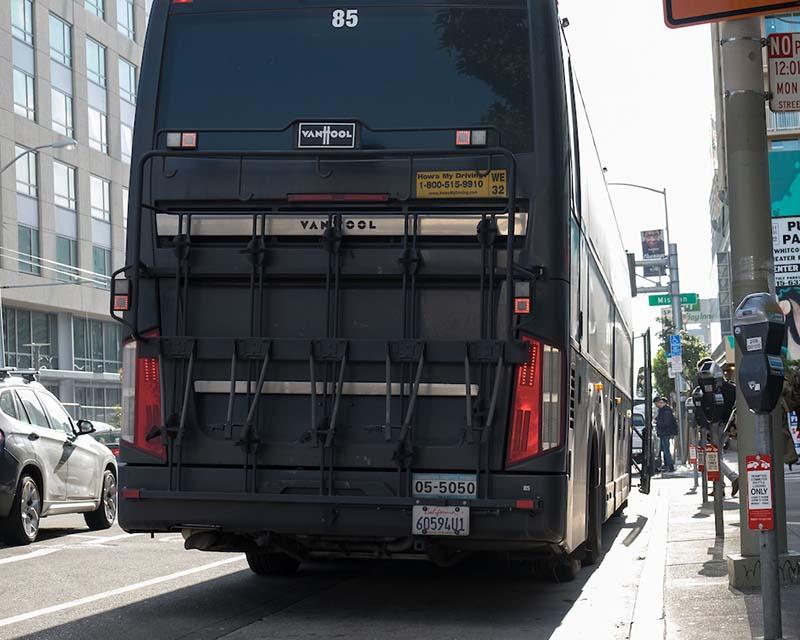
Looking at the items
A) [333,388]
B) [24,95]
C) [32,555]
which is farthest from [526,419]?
[24,95]

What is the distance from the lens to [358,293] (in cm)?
848

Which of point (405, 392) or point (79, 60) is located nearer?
point (405, 392)

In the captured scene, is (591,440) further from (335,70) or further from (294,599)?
(335,70)

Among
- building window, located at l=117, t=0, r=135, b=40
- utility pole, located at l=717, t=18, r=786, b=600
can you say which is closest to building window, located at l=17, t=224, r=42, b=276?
building window, located at l=117, t=0, r=135, b=40

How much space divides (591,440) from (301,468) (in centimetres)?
355

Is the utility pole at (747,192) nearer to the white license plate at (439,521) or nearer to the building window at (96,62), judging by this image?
the white license plate at (439,521)

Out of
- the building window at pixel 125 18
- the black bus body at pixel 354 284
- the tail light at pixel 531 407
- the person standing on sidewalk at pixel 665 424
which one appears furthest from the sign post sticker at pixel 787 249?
the building window at pixel 125 18

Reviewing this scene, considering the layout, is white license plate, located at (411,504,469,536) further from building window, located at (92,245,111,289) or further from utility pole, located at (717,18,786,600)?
building window, located at (92,245,111,289)

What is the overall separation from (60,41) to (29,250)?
31.4 feet

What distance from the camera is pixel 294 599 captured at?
977cm

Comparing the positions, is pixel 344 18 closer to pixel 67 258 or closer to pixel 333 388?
pixel 333 388

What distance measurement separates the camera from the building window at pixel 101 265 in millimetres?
58688

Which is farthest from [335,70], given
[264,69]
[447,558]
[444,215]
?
[447,558]

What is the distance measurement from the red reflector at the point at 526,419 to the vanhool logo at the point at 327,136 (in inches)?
72.7
